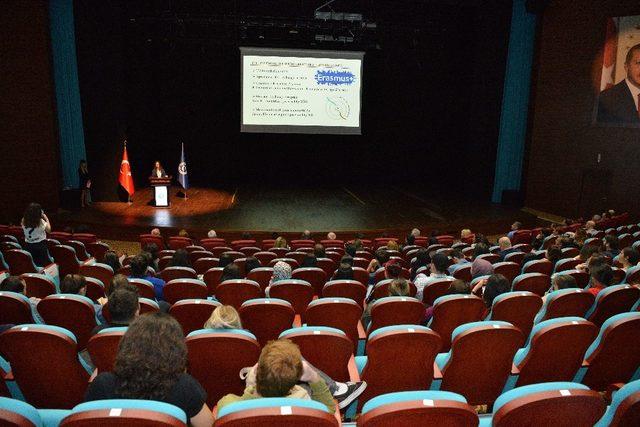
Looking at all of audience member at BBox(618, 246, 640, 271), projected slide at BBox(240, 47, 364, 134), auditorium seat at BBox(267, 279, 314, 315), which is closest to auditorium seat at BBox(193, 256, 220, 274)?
auditorium seat at BBox(267, 279, 314, 315)

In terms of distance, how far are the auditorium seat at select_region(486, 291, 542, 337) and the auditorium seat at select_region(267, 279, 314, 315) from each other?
1.71 metres

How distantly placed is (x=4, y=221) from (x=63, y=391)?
425 inches

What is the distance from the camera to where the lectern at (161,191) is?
14023mm

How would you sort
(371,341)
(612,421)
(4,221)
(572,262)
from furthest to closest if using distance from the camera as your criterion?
(4,221) → (572,262) → (371,341) → (612,421)

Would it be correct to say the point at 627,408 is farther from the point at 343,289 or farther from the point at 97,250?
the point at 97,250

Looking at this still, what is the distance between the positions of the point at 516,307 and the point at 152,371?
10.2 ft

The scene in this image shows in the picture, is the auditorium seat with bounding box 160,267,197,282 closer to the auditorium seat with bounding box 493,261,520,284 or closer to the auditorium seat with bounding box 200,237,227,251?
the auditorium seat with bounding box 200,237,227,251

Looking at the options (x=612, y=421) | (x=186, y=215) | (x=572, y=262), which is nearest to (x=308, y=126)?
(x=186, y=215)

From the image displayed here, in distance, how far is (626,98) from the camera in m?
12.6

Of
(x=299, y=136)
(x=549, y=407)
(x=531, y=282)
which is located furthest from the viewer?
(x=299, y=136)

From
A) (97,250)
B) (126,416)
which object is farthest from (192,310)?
(97,250)

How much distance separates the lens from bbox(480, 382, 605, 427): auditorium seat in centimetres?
201

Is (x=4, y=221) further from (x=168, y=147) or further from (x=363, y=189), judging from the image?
(x=363, y=189)

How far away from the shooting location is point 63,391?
3199 mm
